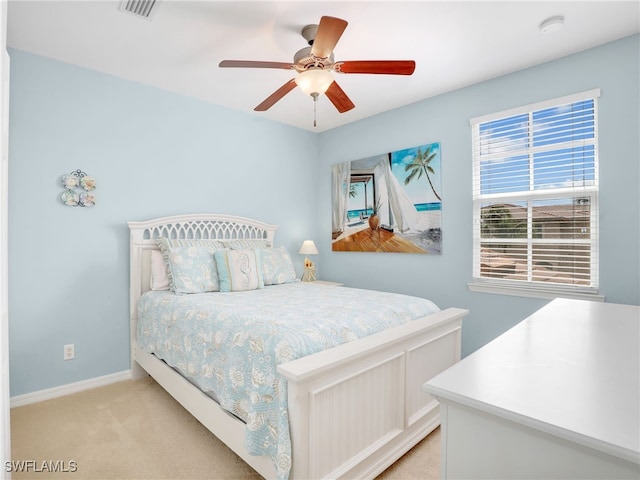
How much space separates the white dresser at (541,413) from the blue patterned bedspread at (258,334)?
0.88 meters

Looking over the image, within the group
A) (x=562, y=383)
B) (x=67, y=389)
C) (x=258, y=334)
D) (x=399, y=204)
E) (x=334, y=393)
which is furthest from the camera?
(x=399, y=204)

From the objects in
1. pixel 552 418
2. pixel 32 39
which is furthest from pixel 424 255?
pixel 32 39

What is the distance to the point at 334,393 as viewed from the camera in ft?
5.27

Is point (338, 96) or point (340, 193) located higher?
point (338, 96)

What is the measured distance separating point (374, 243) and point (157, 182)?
2.40 metres

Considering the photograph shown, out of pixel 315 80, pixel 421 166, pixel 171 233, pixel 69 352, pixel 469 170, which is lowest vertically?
pixel 69 352

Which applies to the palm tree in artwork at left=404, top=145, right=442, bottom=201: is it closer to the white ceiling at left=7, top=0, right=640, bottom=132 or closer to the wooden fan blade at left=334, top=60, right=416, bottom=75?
the white ceiling at left=7, top=0, right=640, bottom=132

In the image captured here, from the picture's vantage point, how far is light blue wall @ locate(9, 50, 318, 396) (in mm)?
2646

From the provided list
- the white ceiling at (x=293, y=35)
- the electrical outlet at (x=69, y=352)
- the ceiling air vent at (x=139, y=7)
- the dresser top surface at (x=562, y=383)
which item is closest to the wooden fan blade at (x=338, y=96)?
the white ceiling at (x=293, y=35)

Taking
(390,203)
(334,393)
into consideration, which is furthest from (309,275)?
(334,393)

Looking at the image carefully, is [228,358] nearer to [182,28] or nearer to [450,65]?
[182,28]

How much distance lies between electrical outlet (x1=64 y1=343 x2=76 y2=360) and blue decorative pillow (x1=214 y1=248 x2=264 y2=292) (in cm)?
130

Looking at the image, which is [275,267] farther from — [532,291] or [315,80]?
[532,291]

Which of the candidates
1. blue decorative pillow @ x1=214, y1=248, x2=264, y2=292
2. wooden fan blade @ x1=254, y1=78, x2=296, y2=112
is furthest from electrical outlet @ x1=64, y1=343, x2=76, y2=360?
wooden fan blade @ x1=254, y1=78, x2=296, y2=112
